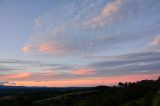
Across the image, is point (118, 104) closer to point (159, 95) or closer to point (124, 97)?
point (124, 97)

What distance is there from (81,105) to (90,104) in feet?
52.6

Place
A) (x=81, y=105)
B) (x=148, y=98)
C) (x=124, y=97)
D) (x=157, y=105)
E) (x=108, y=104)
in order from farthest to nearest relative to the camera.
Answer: (x=124, y=97), (x=108, y=104), (x=81, y=105), (x=148, y=98), (x=157, y=105)

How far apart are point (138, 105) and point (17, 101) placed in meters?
56.2

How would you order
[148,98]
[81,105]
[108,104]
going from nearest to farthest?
1. [148,98]
2. [81,105]
3. [108,104]

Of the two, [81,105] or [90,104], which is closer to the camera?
[81,105]

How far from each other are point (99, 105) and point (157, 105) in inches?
2293

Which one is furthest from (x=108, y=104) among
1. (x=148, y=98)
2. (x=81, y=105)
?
(x=148, y=98)

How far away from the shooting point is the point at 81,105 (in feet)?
511

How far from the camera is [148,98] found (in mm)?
144250

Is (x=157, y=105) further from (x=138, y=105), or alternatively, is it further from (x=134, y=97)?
(x=134, y=97)

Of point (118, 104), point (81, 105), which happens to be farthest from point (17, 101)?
point (118, 104)

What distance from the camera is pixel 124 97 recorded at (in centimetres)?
19425

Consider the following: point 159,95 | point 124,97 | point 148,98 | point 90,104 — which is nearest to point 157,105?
point 159,95

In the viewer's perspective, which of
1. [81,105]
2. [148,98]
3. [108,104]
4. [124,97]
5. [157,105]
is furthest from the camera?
[124,97]
